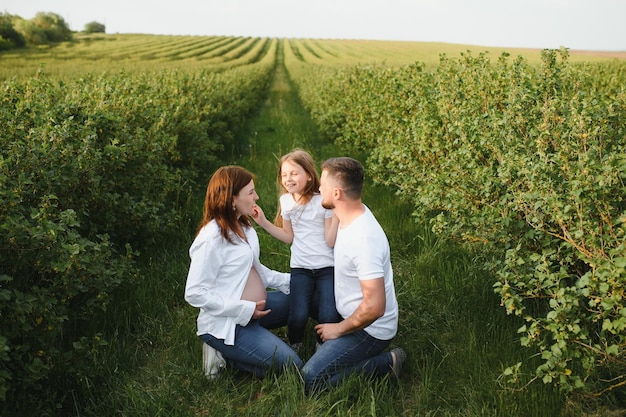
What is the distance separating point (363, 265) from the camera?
3023mm

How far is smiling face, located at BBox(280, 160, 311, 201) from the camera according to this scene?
381 cm

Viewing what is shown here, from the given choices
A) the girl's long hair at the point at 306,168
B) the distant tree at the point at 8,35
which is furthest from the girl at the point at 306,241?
the distant tree at the point at 8,35

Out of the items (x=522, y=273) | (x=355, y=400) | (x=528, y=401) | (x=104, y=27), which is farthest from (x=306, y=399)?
(x=104, y=27)

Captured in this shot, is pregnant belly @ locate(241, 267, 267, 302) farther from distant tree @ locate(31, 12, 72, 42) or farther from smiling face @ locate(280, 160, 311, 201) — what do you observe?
distant tree @ locate(31, 12, 72, 42)

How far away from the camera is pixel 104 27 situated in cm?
10562

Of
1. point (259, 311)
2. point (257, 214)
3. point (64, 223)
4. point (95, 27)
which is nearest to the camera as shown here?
point (64, 223)

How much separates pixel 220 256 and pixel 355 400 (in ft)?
3.90

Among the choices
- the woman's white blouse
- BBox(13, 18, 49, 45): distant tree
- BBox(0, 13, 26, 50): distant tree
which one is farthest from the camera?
BBox(13, 18, 49, 45): distant tree

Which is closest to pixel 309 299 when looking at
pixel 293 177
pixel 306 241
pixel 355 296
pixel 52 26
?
pixel 306 241

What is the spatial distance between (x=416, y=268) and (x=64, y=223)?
2.94m

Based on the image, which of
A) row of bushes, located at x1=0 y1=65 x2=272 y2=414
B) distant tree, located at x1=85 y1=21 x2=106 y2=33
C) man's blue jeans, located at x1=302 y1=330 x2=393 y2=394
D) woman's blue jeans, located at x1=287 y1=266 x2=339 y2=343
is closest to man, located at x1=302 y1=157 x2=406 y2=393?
man's blue jeans, located at x1=302 y1=330 x2=393 y2=394

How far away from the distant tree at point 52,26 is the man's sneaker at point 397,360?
6139 cm

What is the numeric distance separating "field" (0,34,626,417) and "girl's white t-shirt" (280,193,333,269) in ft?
2.03

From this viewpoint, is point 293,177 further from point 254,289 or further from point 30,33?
point 30,33
